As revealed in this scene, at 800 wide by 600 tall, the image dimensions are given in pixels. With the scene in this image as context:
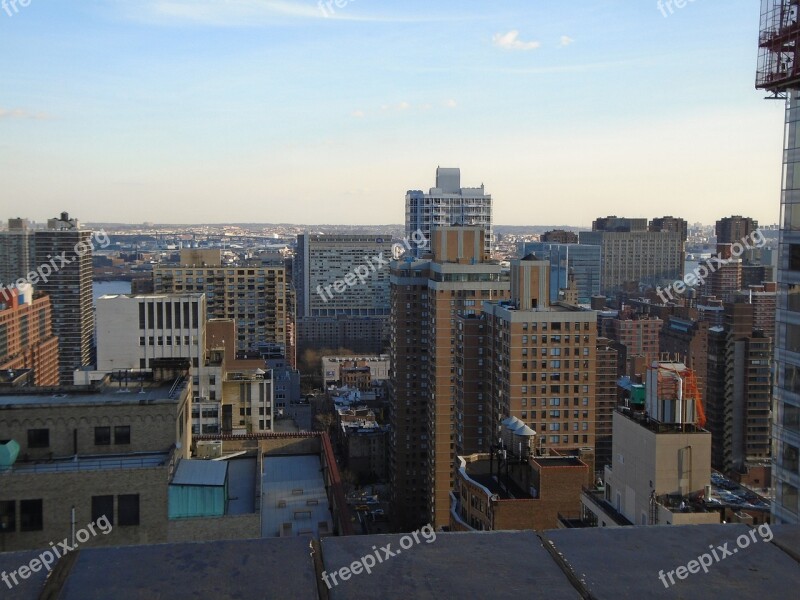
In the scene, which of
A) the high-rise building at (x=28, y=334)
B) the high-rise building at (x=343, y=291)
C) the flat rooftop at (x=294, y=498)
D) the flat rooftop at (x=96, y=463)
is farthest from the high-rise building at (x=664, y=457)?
the high-rise building at (x=343, y=291)

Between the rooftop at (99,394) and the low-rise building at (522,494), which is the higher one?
the rooftop at (99,394)

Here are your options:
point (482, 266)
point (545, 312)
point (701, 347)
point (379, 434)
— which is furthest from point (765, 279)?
point (545, 312)

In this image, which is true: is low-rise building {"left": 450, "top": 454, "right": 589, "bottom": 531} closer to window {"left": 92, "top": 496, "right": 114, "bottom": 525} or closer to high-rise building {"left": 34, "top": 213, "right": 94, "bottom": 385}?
window {"left": 92, "top": 496, "right": 114, "bottom": 525}

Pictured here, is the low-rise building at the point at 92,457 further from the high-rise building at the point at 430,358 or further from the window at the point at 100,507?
the high-rise building at the point at 430,358

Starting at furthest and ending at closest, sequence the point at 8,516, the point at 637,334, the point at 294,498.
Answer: the point at 637,334 → the point at 294,498 → the point at 8,516

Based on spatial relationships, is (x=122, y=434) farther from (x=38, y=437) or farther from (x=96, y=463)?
(x=38, y=437)

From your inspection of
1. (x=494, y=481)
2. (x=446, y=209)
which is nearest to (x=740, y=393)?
(x=494, y=481)

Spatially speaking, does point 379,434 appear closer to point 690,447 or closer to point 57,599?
point 690,447
